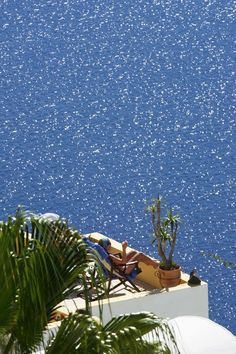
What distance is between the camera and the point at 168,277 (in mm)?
10344

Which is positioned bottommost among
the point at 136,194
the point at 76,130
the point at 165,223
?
the point at 165,223

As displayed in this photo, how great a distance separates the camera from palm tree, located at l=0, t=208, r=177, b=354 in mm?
4125

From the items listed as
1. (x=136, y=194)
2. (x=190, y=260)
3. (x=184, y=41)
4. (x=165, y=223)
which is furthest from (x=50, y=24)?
(x=165, y=223)

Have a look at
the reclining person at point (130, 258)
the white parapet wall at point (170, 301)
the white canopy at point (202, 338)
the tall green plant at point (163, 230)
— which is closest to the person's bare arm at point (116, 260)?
the reclining person at point (130, 258)

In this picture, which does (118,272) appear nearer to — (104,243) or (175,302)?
(175,302)

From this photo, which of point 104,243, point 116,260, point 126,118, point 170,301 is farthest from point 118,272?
point 126,118

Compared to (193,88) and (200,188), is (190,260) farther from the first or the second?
(193,88)

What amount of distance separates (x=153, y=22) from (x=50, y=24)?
207 centimetres

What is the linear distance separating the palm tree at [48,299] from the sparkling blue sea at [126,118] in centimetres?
1322

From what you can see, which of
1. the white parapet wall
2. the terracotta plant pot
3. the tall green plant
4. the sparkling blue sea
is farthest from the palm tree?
the sparkling blue sea

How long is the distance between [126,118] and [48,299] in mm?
16375

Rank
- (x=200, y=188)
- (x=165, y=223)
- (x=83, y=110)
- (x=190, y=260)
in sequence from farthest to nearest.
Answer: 1. (x=83, y=110)
2. (x=200, y=188)
3. (x=190, y=260)
4. (x=165, y=223)

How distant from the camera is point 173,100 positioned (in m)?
21.1

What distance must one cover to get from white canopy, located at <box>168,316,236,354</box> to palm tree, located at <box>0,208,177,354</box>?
12.6 feet
